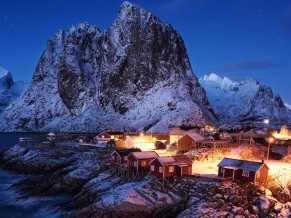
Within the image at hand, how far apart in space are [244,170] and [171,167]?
353 inches

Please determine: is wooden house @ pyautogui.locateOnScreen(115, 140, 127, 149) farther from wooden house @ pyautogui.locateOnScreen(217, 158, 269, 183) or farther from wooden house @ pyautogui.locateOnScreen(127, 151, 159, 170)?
wooden house @ pyautogui.locateOnScreen(217, 158, 269, 183)

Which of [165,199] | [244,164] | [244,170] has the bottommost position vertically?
[165,199]

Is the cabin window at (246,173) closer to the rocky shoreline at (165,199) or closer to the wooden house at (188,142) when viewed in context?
the rocky shoreline at (165,199)

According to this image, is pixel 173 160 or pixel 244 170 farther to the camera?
pixel 173 160

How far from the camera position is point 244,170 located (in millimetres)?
34188

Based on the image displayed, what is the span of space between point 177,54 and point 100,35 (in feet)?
202

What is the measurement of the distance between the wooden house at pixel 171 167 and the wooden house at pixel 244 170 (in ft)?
14.6

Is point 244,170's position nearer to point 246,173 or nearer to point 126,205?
point 246,173

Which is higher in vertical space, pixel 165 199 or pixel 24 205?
pixel 165 199

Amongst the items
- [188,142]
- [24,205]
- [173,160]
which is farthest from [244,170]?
[24,205]

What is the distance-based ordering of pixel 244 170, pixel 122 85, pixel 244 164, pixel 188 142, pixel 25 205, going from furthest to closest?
pixel 122 85 < pixel 188 142 < pixel 25 205 < pixel 244 164 < pixel 244 170

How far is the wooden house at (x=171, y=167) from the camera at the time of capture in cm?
3644

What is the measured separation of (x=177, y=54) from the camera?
157m

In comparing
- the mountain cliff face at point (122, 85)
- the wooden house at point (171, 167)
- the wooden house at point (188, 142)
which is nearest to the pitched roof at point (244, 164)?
the wooden house at point (171, 167)
